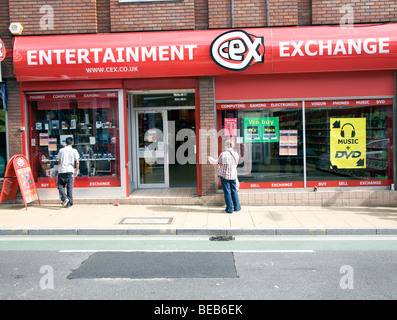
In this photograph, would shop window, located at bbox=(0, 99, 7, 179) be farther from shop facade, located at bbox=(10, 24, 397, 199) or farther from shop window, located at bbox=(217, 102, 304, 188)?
shop window, located at bbox=(217, 102, 304, 188)

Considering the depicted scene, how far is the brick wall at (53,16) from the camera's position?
10.5 metres

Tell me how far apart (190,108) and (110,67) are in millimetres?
3045

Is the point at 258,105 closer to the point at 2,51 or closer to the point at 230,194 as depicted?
the point at 230,194

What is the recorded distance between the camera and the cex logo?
9992 mm

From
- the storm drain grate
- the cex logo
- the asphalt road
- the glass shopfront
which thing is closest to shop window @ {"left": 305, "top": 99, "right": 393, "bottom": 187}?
the glass shopfront

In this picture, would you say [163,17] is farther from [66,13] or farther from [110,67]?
[66,13]

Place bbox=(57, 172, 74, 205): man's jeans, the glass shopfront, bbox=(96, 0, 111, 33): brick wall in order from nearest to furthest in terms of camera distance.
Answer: bbox=(57, 172, 74, 205): man's jeans, the glass shopfront, bbox=(96, 0, 111, 33): brick wall

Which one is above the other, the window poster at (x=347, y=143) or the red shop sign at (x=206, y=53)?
the red shop sign at (x=206, y=53)

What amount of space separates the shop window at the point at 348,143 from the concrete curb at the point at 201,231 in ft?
9.51

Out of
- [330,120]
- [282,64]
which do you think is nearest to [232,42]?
[282,64]

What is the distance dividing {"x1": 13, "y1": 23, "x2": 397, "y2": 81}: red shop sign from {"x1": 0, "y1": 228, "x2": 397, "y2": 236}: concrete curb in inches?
168

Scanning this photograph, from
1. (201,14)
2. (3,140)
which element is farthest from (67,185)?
(201,14)

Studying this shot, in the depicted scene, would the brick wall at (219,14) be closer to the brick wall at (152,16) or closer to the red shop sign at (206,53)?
the red shop sign at (206,53)

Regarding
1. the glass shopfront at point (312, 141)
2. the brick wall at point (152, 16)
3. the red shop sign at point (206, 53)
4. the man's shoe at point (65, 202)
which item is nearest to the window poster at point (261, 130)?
the glass shopfront at point (312, 141)
